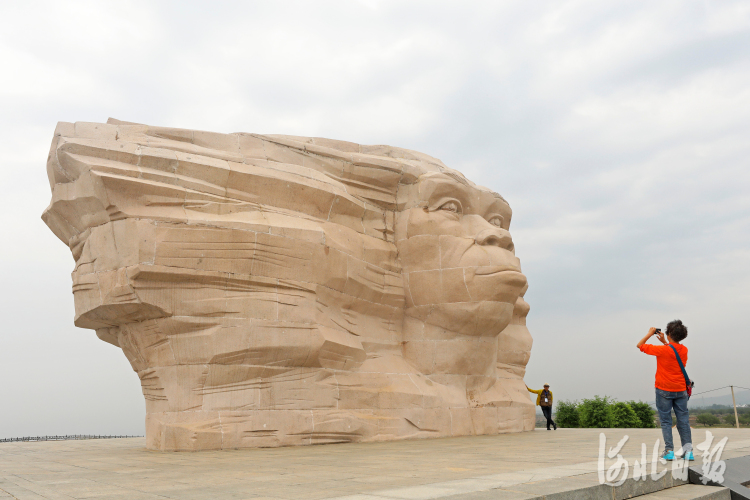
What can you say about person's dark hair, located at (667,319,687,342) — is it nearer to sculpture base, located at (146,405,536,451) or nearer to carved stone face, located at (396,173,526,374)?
carved stone face, located at (396,173,526,374)

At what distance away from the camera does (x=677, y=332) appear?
7336 mm

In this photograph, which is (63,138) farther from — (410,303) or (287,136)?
(410,303)

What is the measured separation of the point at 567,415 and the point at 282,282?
58.8ft

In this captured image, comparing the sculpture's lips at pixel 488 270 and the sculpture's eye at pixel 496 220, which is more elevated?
the sculpture's eye at pixel 496 220

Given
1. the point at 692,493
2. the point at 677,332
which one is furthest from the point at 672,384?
the point at 692,493

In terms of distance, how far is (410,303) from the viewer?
13.7 meters

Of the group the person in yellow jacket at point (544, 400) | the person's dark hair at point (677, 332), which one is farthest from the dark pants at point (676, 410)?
the person in yellow jacket at point (544, 400)

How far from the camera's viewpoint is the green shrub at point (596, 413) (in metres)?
22.8

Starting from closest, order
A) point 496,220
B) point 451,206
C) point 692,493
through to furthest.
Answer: point 692,493, point 451,206, point 496,220

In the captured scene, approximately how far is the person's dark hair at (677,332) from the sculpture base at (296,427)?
637 centimetres

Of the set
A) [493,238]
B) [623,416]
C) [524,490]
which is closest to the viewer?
[524,490]

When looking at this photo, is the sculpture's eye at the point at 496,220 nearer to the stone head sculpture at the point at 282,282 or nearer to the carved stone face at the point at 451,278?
the stone head sculpture at the point at 282,282

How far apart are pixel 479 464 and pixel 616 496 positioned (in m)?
2.12

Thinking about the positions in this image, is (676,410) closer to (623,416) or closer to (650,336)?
(650,336)
